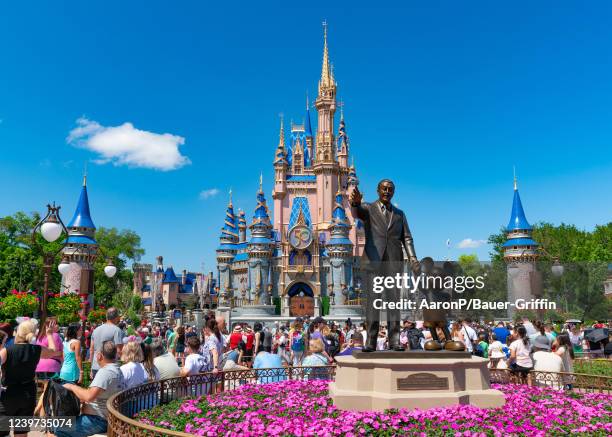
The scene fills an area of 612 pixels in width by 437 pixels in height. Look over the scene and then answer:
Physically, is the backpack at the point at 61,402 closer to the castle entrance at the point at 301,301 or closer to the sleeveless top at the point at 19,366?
the sleeveless top at the point at 19,366

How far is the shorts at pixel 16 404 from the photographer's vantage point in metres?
6.13

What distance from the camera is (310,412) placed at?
701 cm

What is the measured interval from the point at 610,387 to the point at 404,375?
15.3 feet

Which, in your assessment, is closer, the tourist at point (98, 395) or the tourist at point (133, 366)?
the tourist at point (98, 395)

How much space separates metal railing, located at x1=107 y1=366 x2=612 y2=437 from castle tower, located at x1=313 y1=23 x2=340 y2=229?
154 feet

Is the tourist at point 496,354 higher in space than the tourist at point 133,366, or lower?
lower

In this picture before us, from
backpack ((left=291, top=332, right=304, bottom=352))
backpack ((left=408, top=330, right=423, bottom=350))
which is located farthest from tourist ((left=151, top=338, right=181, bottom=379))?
backpack ((left=291, top=332, right=304, bottom=352))

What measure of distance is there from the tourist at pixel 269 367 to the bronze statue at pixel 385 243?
3048 mm

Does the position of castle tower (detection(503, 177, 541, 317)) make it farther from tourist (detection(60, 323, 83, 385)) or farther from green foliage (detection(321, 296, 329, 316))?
tourist (detection(60, 323, 83, 385))

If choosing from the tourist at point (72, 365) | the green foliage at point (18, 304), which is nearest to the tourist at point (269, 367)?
the tourist at point (72, 365)

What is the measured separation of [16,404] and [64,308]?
67.8 ft

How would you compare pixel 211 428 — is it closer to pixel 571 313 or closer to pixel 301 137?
pixel 571 313

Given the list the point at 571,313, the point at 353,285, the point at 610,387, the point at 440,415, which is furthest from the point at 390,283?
the point at 353,285

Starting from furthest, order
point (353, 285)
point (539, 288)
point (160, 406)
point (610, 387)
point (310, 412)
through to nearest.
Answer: point (353, 285), point (539, 288), point (610, 387), point (160, 406), point (310, 412)
